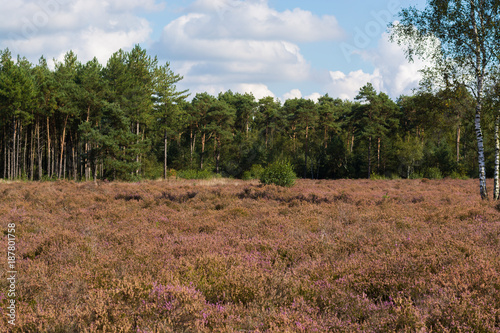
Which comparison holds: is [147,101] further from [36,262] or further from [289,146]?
[36,262]

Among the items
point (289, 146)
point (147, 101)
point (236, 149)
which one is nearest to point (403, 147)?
point (289, 146)

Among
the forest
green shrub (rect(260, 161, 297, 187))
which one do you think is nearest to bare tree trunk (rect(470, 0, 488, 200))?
the forest

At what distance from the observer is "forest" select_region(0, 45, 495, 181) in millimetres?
35125

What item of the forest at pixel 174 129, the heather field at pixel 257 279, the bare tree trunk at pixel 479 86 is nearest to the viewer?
the heather field at pixel 257 279

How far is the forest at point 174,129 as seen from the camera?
1383 inches

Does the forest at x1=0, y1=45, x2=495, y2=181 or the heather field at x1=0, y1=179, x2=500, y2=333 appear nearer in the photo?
the heather field at x1=0, y1=179, x2=500, y2=333

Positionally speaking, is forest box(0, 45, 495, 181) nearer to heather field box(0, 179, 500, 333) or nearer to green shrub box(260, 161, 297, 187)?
green shrub box(260, 161, 297, 187)

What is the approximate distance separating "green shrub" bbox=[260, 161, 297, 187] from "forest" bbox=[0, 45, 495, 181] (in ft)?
6.97

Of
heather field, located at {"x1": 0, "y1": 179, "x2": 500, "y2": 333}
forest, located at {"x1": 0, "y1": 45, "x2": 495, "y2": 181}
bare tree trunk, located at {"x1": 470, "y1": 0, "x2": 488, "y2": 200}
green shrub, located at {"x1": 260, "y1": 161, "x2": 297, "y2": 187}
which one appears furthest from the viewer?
forest, located at {"x1": 0, "y1": 45, "x2": 495, "y2": 181}

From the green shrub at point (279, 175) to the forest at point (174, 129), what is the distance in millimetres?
2123

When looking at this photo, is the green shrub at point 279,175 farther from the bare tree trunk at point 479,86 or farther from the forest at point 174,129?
the bare tree trunk at point 479,86

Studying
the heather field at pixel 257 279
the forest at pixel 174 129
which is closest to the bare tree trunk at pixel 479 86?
the forest at pixel 174 129

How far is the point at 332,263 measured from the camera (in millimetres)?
4895

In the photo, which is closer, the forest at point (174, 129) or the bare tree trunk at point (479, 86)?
the bare tree trunk at point (479, 86)
